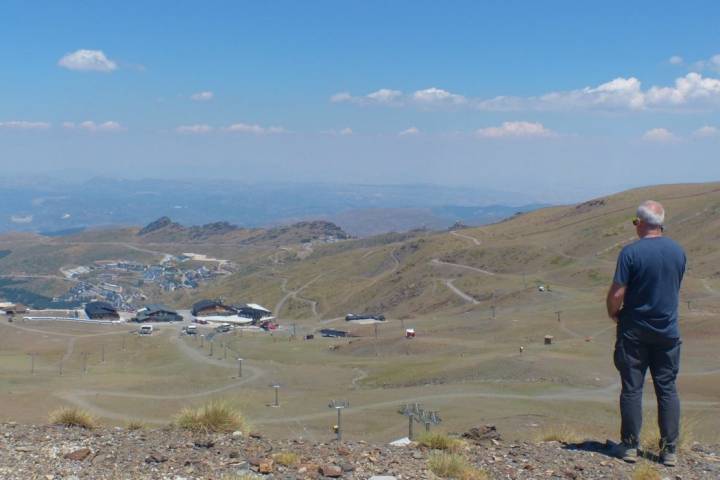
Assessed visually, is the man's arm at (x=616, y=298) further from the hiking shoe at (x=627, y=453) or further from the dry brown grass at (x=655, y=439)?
the dry brown grass at (x=655, y=439)

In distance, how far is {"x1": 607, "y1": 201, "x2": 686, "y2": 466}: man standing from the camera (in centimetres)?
845

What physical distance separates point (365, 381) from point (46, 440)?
112 ft

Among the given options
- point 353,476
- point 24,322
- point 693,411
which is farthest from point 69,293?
point 353,476

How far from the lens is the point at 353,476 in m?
8.13

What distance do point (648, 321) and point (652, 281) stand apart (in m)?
0.47

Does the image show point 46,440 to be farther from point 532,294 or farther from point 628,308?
point 532,294

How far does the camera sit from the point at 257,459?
28.1 feet

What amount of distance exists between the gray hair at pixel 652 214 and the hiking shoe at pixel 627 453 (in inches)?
107

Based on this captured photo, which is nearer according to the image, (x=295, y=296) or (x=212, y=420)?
(x=212, y=420)

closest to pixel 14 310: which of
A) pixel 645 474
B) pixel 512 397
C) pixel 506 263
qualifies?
pixel 506 263

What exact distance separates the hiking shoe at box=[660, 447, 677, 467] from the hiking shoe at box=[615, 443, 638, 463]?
1.00 feet

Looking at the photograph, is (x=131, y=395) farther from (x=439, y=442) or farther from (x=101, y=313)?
(x=101, y=313)

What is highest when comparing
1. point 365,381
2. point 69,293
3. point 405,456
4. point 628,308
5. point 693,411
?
point 628,308

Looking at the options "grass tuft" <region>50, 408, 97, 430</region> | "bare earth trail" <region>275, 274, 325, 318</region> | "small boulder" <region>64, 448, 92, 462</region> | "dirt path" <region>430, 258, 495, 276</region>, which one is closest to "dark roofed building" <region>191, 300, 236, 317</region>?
"bare earth trail" <region>275, 274, 325, 318</region>
